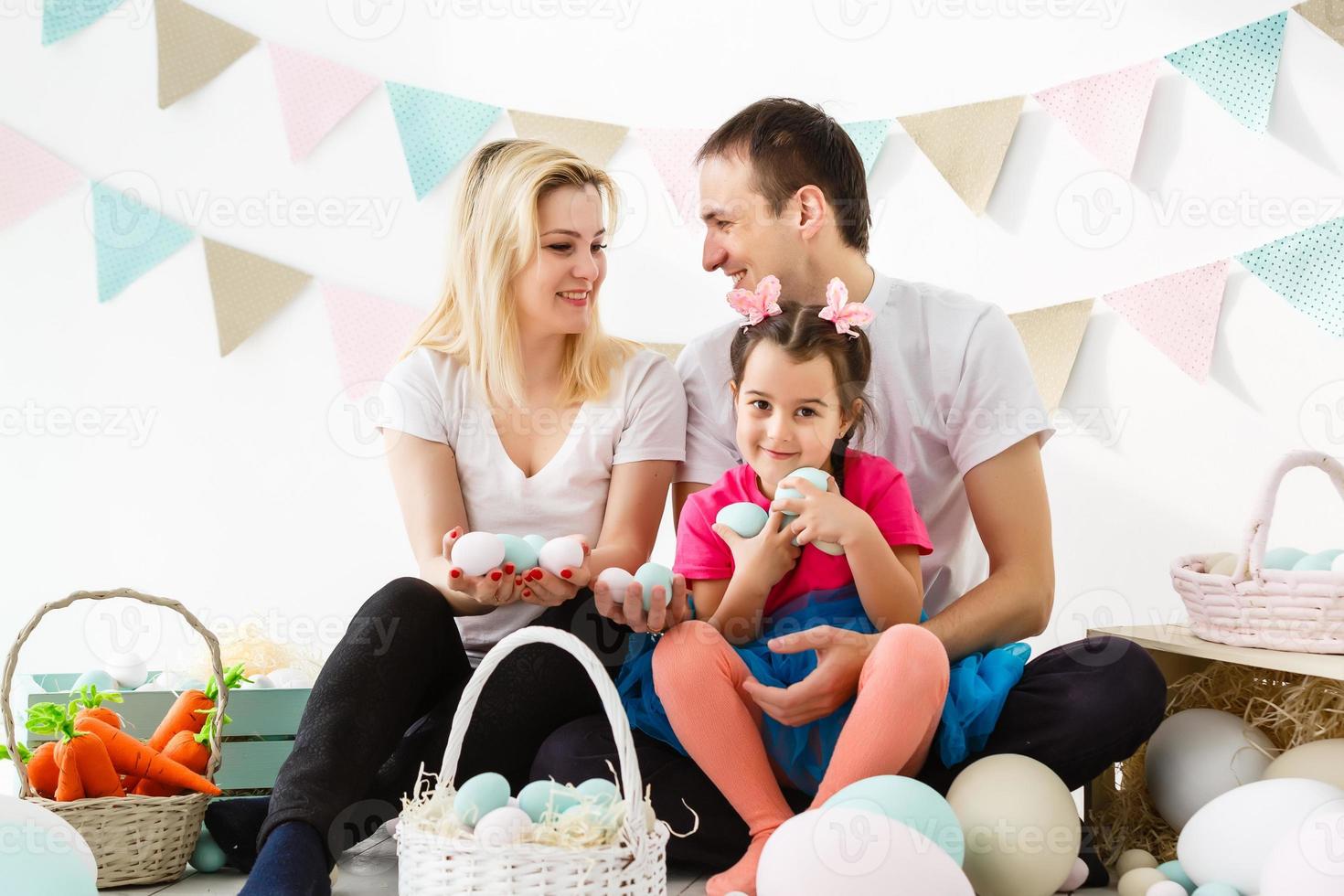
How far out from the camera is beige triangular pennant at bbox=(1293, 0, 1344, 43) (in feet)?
7.48

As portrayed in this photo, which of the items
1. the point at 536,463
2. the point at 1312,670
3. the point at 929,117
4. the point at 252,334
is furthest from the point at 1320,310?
the point at 252,334

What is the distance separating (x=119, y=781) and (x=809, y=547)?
0.89 meters

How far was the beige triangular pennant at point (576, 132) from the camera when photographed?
2596 millimetres

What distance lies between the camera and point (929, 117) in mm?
2506

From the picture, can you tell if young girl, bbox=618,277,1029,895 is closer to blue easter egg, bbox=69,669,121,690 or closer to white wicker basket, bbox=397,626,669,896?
white wicker basket, bbox=397,626,669,896

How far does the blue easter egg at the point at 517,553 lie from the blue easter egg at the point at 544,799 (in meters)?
0.35

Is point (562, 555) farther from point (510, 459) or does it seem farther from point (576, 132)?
point (576, 132)

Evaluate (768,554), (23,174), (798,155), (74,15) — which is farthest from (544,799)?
(74,15)

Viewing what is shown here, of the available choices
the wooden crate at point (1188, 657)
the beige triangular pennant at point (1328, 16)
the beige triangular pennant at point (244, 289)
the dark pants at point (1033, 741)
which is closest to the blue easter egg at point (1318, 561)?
the wooden crate at point (1188, 657)

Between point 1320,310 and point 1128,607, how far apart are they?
0.68 metres

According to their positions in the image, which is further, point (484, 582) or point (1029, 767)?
point (484, 582)

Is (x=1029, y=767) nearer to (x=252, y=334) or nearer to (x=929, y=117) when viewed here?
(x=929, y=117)

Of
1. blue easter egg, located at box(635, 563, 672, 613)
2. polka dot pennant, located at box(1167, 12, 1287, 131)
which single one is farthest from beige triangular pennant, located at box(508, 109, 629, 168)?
blue easter egg, located at box(635, 563, 672, 613)

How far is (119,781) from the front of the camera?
4.80 ft
